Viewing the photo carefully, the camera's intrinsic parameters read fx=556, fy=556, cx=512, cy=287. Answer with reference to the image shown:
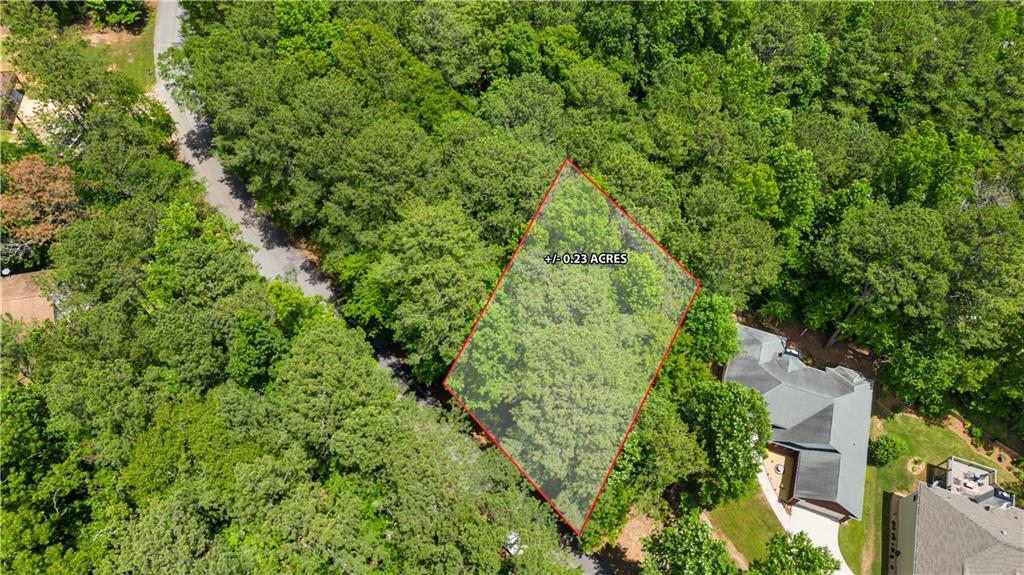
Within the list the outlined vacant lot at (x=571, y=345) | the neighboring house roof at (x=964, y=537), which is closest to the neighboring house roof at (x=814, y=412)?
the neighboring house roof at (x=964, y=537)

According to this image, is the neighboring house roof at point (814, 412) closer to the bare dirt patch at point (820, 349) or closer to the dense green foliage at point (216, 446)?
the bare dirt patch at point (820, 349)

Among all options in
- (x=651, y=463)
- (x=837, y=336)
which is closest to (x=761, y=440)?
(x=651, y=463)

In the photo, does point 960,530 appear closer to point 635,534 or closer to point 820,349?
point 820,349

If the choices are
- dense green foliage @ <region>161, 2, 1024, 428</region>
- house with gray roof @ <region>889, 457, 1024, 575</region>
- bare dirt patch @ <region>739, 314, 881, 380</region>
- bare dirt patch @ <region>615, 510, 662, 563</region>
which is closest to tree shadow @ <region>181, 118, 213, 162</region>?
dense green foliage @ <region>161, 2, 1024, 428</region>

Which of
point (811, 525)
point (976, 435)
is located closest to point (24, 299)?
point (811, 525)

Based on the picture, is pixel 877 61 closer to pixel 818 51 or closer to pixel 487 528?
pixel 818 51
